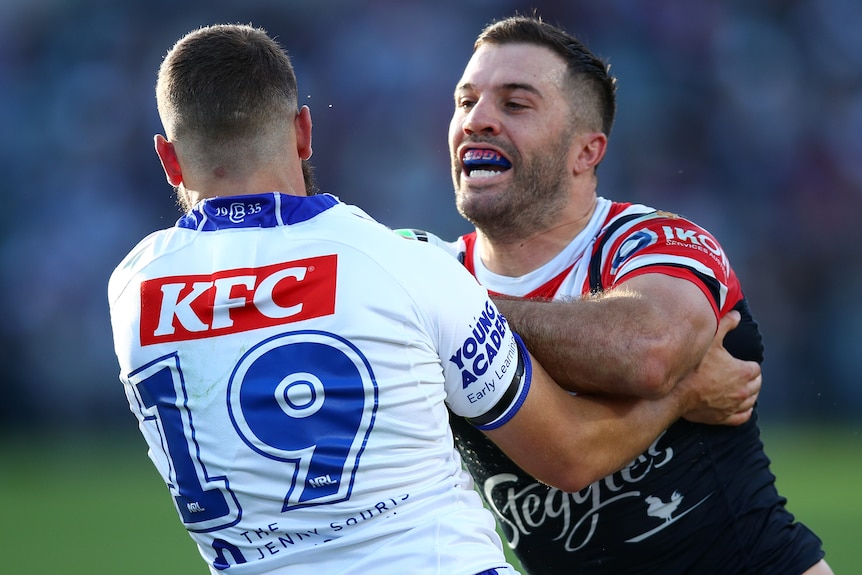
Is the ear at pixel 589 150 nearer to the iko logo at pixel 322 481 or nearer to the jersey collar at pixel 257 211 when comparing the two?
the jersey collar at pixel 257 211

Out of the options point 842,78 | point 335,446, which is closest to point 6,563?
point 335,446

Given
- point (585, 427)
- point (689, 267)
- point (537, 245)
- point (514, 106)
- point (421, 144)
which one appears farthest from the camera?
point (421, 144)

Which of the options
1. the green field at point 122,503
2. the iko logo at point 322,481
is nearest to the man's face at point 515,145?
the iko logo at point 322,481

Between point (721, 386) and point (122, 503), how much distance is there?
703 cm

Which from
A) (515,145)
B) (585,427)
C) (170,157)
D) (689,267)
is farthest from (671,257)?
(170,157)

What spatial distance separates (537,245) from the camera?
4.52m

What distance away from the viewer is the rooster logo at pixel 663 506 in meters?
3.96

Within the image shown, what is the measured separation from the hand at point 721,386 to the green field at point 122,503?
386 centimetres

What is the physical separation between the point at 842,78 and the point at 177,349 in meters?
12.1

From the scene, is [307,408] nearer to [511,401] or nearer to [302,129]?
[511,401]

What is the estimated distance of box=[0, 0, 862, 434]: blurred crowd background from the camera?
475 inches

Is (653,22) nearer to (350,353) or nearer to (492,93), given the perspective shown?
(492,93)

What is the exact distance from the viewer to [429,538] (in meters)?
2.66

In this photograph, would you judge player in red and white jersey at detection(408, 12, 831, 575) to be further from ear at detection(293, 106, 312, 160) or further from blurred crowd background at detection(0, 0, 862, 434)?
blurred crowd background at detection(0, 0, 862, 434)
